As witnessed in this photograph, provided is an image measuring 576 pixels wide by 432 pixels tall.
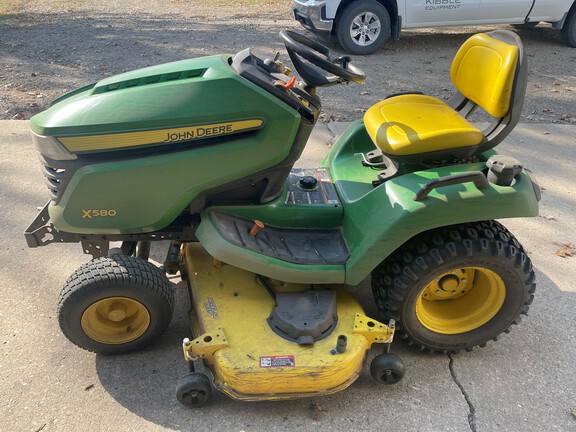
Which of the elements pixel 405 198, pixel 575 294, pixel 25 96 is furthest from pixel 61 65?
pixel 575 294

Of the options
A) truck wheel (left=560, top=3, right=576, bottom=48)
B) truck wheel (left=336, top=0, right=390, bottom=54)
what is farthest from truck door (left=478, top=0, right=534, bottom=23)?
truck wheel (left=336, top=0, right=390, bottom=54)

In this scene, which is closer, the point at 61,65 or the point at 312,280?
the point at 312,280

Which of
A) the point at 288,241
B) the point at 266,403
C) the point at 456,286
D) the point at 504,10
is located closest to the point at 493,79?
the point at 456,286

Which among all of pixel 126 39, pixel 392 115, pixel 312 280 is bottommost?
pixel 126 39

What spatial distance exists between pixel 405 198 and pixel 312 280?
1.79ft

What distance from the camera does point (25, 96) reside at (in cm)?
557

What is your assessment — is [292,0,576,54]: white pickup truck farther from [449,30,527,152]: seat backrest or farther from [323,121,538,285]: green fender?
[323,121,538,285]: green fender

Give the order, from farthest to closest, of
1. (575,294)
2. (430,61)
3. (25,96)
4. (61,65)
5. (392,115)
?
1. (430,61)
2. (61,65)
3. (25,96)
4. (575,294)
5. (392,115)

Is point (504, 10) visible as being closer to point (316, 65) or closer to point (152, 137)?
point (316, 65)

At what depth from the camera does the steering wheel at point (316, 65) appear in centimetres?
229

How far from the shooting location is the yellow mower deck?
2.08 m

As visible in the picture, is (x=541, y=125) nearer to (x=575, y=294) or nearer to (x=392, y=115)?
(x=575, y=294)

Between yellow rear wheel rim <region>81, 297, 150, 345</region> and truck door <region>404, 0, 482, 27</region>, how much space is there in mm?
6358

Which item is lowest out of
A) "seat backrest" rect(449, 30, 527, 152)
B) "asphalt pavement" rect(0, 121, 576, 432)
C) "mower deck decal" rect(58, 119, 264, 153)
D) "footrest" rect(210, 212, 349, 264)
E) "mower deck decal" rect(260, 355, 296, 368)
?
"asphalt pavement" rect(0, 121, 576, 432)
